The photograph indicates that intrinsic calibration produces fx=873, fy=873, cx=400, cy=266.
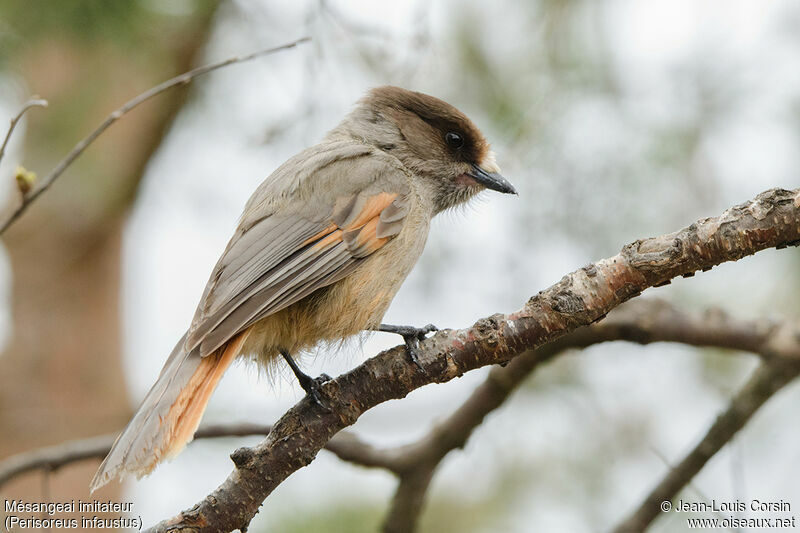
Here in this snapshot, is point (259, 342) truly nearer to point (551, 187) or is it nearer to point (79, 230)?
point (551, 187)

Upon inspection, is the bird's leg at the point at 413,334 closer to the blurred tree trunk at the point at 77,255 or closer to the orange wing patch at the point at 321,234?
the orange wing patch at the point at 321,234

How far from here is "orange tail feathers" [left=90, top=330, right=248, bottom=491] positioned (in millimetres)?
2688

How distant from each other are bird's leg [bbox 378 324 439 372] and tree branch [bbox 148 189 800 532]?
0.07 ft

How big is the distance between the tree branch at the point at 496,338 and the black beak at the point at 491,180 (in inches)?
60.7

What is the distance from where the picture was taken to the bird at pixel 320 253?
2934 millimetres

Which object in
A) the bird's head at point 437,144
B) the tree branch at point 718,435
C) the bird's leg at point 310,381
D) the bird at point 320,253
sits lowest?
the tree branch at point 718,435

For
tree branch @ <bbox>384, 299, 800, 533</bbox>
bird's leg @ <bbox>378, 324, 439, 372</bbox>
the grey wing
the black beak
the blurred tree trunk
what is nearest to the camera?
bird's leg @ <bbox>378, 324, 439, 372</bbox>

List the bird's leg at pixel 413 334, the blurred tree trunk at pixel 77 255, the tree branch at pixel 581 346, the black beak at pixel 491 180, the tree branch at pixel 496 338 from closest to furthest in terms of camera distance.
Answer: the tree branch at pixel 496 338 → the bird's leg at pixel 413 334 → the tree branch at pixel 581 346 → the black beak at pixel 491 180 → the blurred tree trunk at pixel 77 255

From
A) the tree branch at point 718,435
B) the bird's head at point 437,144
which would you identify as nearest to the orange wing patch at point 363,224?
the bird's head at point 437,144

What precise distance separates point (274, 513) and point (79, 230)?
2873mm

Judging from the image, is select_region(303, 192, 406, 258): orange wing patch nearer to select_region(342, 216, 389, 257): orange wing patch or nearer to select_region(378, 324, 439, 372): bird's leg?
select_region(342, 216, 389, 257): orange wing patch

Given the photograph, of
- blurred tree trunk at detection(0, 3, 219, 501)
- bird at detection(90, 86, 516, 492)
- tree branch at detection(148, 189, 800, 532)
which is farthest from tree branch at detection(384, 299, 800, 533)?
blurred tree trunk at detection(0, 3, 219, 501)

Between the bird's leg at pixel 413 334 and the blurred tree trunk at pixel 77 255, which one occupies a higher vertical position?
the blurred tree trunk at pixel 77 255

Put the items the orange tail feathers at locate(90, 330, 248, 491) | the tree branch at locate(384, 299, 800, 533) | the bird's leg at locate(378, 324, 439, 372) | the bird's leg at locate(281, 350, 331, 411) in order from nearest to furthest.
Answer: the orange tail feathers at locate(90, 330, 248, 491) → the bird's leg at locate(378, 324, 439, 372) → the bird's leg at locate(281, 350, 331, 411) → the tree branch at locate(384, 299, 800, 533)
